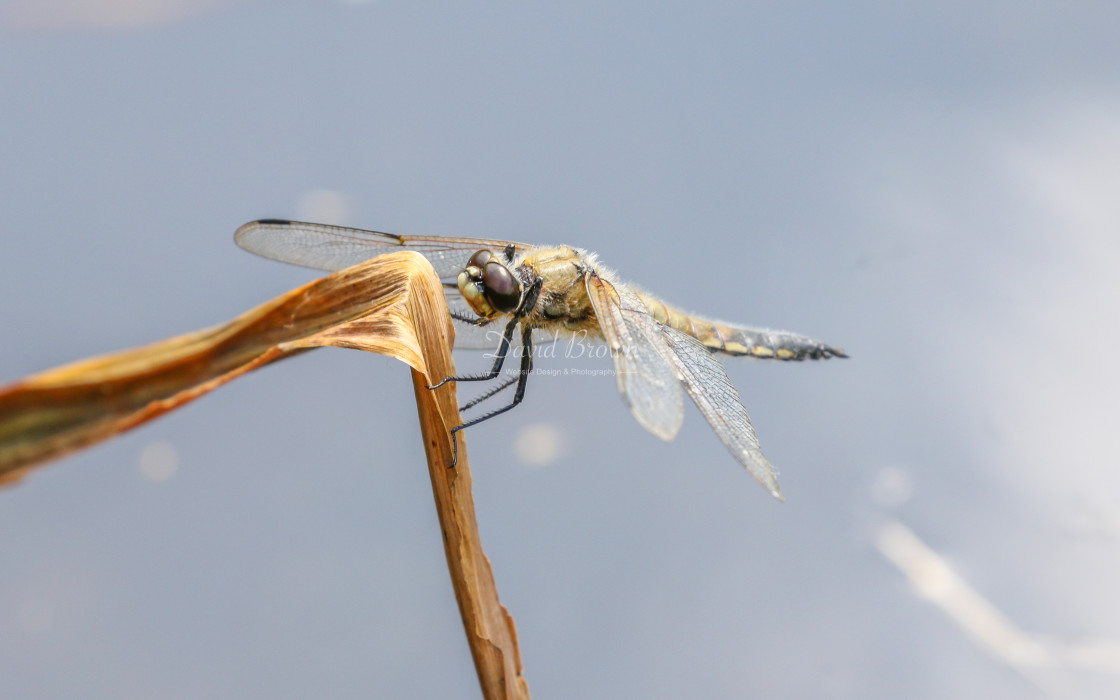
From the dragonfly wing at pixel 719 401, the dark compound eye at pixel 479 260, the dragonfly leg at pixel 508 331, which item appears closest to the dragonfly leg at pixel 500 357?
the dragonfly leg at pixel 508 331

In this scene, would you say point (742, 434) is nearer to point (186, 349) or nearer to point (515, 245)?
point (515, 245)

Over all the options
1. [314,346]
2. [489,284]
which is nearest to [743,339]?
[489,284]

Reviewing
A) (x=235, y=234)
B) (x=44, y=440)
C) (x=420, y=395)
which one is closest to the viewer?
(x=44, y=440)

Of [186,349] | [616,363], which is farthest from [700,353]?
[186,349]

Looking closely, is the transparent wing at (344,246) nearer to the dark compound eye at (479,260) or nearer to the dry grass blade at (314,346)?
the dark compound eye at (479,260)

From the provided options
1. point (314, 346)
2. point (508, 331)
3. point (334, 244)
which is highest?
point (334, 244)

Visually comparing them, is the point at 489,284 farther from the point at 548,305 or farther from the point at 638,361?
the point at 638,361

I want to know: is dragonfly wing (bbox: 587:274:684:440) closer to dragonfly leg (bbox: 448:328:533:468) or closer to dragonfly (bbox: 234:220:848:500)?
dragonfly (bbox: 234:220:848:500)
